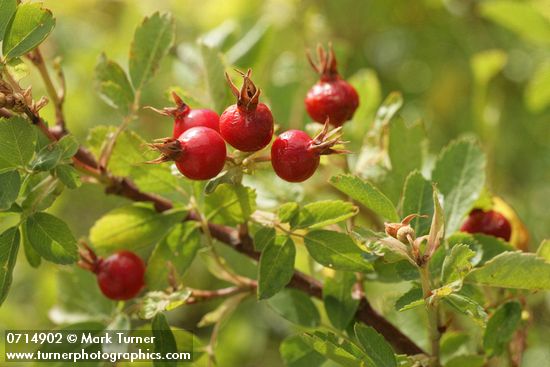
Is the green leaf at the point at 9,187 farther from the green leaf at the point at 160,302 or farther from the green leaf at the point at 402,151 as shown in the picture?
the green leaf at the point at 402,151

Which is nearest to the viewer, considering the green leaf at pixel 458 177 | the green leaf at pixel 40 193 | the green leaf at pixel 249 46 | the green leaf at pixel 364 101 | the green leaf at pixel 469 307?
the green leaf at pixel 469 307

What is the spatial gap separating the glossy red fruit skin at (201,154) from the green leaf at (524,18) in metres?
1.46

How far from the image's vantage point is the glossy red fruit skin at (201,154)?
1048 mm

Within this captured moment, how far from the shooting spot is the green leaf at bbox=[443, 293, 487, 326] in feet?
3.42

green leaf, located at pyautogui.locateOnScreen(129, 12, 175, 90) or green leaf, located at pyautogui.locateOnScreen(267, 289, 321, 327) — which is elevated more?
green leaf, located at pyautogui.locateOnScreen(129, 12, 175, 90)

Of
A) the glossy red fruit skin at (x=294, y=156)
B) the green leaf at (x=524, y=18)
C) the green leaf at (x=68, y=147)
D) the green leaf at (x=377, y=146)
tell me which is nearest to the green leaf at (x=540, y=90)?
the green leaf at (x=524, y=18)

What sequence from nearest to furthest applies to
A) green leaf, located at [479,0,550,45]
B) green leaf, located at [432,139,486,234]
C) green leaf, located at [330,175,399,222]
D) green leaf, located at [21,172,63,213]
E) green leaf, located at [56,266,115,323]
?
1. green leaf, located at [330,175,399,222]
2. green leaf, located at [21,172,63,213]
3. green leaf, located at [432,139,486,234]
4. green leaf, located at [56,266,115,323]
5. green leaf, located at [479,0,550,45]

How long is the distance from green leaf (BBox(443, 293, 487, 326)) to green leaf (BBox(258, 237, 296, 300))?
12.3 inches

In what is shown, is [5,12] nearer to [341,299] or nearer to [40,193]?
[40,193]

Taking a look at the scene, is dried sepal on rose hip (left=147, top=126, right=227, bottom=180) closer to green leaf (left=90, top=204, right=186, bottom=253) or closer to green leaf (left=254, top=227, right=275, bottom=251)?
green leaf (left=254, top=227, right=275, bottom=251)

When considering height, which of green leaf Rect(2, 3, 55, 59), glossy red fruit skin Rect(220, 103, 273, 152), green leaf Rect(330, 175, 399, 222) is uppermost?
green leaf Rect(2, 3, 55, 59)

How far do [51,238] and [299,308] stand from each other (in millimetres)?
570

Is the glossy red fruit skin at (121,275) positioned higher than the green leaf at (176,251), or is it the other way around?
the green leaf at (176,251)

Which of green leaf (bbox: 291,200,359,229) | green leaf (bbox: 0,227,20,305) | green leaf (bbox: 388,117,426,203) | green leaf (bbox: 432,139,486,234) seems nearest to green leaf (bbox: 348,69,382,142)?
green leaf (bbox: 388,117,426,203)
